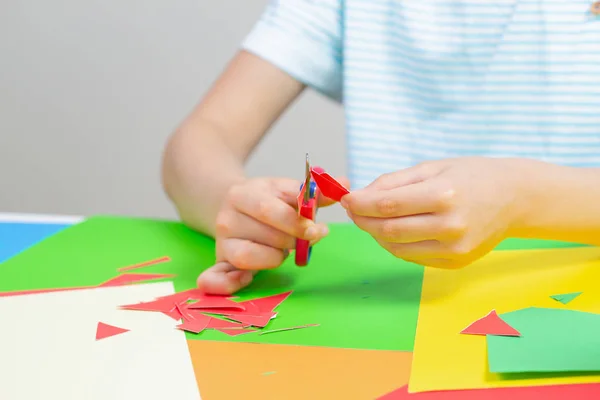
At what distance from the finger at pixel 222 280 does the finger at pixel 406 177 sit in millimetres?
179

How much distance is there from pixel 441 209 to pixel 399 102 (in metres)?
0.54

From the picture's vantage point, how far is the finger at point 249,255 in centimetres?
75

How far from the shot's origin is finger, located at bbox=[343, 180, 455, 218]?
2.09 ft

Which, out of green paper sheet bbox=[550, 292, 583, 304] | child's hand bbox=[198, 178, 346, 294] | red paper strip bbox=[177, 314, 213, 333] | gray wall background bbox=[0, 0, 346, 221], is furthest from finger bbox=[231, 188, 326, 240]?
gray wall background bbox=[0, 0, 346, 221]

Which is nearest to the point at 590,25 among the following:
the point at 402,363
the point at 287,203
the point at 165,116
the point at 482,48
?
the point at 482,48

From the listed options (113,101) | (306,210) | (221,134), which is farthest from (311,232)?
(113,101)

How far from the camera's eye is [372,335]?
24.5 inches

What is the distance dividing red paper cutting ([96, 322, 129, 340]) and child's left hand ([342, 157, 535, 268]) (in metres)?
0.23

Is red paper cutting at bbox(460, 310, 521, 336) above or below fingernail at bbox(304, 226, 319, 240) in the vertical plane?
below

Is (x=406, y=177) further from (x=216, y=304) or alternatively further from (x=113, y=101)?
(x=113, y=101)

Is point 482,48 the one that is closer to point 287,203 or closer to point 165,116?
point 287,203

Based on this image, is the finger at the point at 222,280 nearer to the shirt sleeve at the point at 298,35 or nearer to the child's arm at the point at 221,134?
the child's arm at the point at 221,134

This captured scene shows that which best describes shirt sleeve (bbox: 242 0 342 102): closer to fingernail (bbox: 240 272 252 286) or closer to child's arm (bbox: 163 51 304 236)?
child's arm (bbox: 163 51 304 236)

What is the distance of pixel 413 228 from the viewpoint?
2.13 ft
